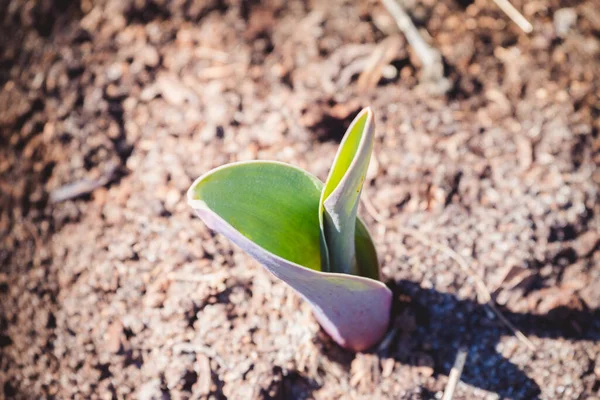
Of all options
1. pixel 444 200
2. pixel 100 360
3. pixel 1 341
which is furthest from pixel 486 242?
pixel 1 341

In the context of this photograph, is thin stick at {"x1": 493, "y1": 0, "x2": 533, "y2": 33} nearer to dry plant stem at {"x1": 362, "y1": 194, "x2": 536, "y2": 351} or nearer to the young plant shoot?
dry plant stem at {"x1": 362, "y1": 194, "x2": 536, "y2": 351}

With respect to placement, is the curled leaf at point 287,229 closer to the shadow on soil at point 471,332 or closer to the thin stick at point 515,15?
the shadow on soil at point 471,332

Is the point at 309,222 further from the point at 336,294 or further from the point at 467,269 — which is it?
the point at 467,269

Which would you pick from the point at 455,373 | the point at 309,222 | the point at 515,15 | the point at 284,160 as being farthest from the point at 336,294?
the point at 515,15

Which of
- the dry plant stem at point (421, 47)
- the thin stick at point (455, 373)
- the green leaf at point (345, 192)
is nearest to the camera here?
the green leaf at point (345, 192)

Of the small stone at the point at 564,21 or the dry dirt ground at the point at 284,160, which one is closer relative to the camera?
the dry dirt ground at the point at 284,160

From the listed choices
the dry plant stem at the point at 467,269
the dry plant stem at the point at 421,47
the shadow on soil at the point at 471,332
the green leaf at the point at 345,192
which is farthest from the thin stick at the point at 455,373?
the dry plant stem at the point at 421,47

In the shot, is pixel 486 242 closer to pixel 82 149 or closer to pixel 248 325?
pixel 248 325
